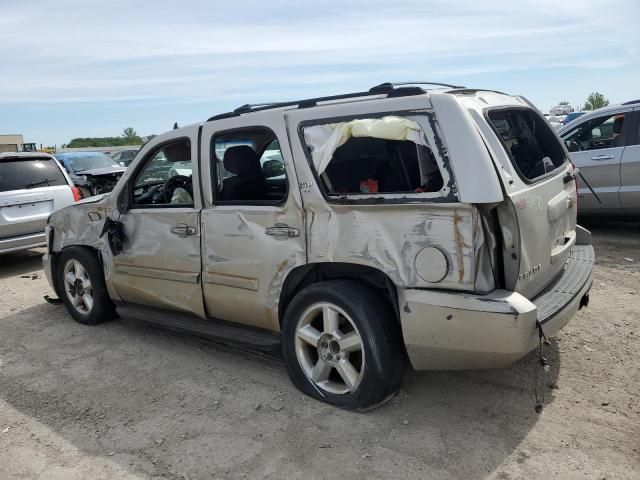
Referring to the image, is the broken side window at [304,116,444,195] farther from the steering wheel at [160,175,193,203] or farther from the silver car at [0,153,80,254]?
the silver car at [0,153,80,254]

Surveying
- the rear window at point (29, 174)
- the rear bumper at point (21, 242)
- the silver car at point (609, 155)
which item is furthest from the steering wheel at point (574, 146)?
the rear bumper at point (21, 242)

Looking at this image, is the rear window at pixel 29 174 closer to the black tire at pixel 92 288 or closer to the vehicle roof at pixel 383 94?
the black tire at pixel 92 288

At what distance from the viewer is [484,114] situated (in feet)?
10.2

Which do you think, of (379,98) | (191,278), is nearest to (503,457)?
(379,98)

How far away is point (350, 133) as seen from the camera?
3.26m

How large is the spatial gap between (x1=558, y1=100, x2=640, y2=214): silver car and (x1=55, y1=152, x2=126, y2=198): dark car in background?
31.6ft

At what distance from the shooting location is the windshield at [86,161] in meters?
15.0

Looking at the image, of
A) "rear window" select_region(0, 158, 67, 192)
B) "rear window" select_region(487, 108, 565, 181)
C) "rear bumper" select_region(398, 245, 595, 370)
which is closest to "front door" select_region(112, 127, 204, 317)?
"rear bumper" select_region(398, 245, 595, 370)

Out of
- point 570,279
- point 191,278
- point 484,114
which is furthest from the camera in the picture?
point 191,278

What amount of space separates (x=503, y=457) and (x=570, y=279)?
1.32m

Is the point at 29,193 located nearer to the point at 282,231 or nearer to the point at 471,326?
the point at 282,231

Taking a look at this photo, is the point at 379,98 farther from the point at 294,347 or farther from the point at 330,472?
the point at 330,472

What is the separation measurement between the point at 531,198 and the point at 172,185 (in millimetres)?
2881

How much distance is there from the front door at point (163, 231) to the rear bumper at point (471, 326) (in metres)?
1.78
